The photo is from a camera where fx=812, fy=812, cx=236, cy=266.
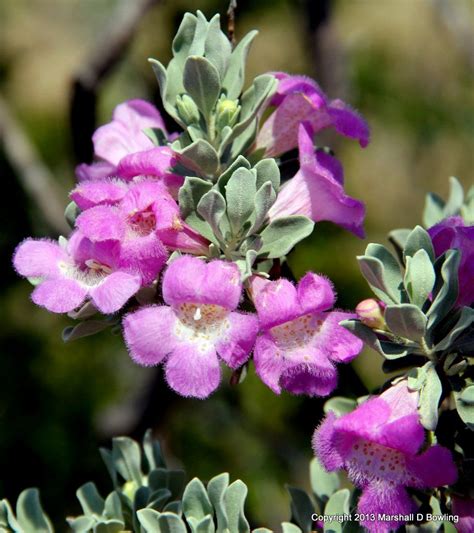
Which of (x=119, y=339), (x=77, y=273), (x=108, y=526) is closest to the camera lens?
(x=77, y=273)

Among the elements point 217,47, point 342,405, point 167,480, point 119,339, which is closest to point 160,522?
point 167,480

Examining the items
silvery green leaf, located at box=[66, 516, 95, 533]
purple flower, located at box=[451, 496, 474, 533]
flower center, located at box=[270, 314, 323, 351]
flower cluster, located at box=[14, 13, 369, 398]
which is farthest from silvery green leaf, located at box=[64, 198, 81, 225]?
purple flower, located at box=[451, 496, 474, 533]

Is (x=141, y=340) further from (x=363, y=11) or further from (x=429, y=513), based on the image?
(x=363, y=11)

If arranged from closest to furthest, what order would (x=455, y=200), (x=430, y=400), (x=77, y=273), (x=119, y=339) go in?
(x=430, y=400) → (x=77, y=273) → (x=455, y=200) → (x=119, y=339)

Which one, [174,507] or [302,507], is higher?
[174,507]

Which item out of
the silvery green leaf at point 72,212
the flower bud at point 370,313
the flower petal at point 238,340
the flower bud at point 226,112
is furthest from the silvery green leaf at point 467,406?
the silvery green leaf at point 72,212

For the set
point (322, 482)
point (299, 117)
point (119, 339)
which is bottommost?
point (119, 339)

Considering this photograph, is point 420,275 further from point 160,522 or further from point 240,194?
point 160,522
